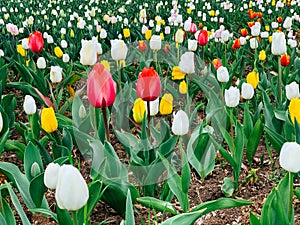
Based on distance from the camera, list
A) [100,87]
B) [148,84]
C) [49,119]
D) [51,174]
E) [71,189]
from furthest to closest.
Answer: [49,119], [148,84], [100,87], [51,174], [71,189]

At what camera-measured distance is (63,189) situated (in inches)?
52.8

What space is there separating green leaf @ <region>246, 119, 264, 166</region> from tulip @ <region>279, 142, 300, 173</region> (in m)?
0.99

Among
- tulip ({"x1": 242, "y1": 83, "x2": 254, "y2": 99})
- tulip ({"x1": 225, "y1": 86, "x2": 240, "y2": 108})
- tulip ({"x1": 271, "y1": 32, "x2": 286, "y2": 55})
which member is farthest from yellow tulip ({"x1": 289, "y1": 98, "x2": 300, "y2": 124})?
tulip ({"x1": 271, "y1": 32, "x2": 286, "y2": 55})

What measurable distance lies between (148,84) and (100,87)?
23cm

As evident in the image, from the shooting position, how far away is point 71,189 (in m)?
1.34

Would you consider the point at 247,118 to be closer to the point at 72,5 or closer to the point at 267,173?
the point at 267,173

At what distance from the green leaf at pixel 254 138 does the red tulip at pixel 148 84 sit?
63cm

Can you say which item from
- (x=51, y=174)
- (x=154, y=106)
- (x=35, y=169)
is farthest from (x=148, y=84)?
Answer: (x=51, y=174)

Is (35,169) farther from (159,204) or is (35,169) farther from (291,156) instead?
(291,156)

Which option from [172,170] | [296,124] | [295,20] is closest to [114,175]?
[172,170]

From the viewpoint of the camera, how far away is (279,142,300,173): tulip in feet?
5.33

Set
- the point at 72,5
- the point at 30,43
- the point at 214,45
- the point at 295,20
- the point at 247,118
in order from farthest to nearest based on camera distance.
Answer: the point at 72,5 → the point at 295,20 → the point at 214,45 → the point at 30,43 → the point at 247,118

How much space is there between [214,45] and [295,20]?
208cm

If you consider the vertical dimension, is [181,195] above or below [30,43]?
below
